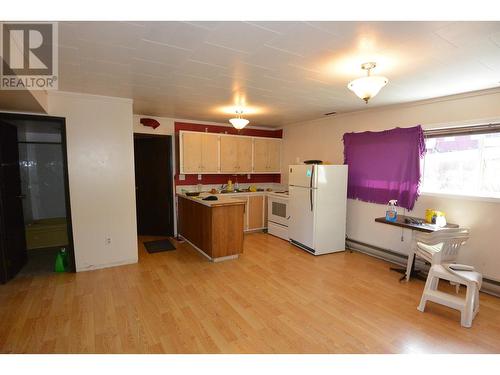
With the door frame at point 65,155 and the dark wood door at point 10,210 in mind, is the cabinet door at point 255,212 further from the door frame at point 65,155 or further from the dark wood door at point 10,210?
the dark wood door at point 10,210

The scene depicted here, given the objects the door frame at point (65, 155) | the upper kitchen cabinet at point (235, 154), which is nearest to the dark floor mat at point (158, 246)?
the door frame at point (65, 155)

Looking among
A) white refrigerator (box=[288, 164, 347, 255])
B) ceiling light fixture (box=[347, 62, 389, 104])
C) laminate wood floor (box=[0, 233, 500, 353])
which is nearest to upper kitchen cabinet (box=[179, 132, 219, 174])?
white refrigerator (box=[288, 164, 347, 255])

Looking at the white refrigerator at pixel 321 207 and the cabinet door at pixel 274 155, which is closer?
the white refrigerator at pixel 321 207

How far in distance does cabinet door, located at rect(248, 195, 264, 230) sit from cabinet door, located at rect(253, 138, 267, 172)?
0.75 m

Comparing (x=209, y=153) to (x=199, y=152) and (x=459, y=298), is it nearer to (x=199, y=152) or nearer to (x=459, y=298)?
(x=199, y=152)

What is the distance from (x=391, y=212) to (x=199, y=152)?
11.9 feet

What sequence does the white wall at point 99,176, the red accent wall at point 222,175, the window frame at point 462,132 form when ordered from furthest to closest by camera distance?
the red accent wall at point 222,175
the white wall at point 99,176
the window frame at point 462,132

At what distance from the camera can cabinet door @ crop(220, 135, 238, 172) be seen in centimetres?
548

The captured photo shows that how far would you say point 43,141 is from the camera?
15.2 ft

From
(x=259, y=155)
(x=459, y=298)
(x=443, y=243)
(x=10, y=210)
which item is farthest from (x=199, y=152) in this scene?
(x=459, y=298)

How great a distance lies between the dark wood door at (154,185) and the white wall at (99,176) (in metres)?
1.35

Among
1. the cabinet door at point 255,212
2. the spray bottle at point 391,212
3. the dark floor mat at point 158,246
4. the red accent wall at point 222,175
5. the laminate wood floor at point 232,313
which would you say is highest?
the red accent wall at point 222,175

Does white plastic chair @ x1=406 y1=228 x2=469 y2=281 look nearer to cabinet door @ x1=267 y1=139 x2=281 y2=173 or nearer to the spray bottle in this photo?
the spray bottle

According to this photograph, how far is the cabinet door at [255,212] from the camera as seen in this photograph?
219 inches
